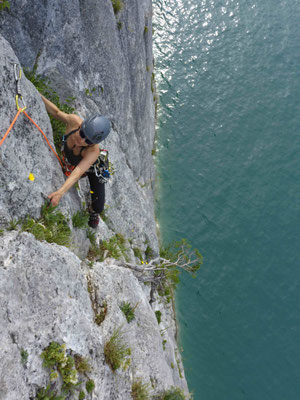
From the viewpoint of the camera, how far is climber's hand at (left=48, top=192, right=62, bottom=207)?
688 centimetres

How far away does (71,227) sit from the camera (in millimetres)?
7559

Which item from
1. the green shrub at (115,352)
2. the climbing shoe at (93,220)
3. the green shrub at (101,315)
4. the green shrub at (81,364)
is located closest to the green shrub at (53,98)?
the climbing shoe at (93,220)

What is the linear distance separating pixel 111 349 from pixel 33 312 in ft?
6.88

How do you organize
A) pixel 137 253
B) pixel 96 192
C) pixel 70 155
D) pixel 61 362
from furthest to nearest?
pixel 137 253, pixel 96 192, pixel 70 155, pixel 61 362

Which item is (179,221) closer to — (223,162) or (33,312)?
(223,162)

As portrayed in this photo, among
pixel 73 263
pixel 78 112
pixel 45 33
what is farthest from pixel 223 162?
pixel 73 263

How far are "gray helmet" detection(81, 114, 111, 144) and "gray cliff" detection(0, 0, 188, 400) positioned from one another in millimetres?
1182

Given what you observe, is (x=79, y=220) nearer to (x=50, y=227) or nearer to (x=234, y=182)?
(x=50, y=227)

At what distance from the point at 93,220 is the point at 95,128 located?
311 centimetres

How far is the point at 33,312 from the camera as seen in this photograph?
5555 mm

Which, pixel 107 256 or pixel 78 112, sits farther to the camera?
pixel 78 112

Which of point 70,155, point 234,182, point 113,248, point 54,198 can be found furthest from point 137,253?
point 234,182

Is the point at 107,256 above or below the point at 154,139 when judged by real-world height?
below

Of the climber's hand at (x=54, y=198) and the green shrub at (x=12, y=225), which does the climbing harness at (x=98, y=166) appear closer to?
the climber's hand at (x=54, y=198)
